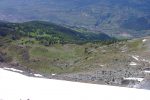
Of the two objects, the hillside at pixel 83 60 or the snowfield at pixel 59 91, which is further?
the hillside at pixel 83 60

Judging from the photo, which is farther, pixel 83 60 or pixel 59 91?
pixel 83 60

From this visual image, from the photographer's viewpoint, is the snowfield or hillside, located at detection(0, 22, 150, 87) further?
hillside, located at detection(0, 22, 150, 87)

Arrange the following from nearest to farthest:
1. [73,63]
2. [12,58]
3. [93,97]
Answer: [93,97] → [73,63] → [12,58]

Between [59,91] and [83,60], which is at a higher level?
[59,91]

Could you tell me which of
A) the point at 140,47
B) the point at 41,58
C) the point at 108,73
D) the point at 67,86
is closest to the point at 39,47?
the point at 41,58

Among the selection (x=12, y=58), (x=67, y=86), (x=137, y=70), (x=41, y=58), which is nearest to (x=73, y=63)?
(x=41, y=58)

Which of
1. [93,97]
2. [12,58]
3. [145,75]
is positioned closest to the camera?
[93,97]

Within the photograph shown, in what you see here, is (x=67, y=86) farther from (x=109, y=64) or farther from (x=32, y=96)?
(x=109, y=64)

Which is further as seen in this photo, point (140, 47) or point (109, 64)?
point (140, 47)
